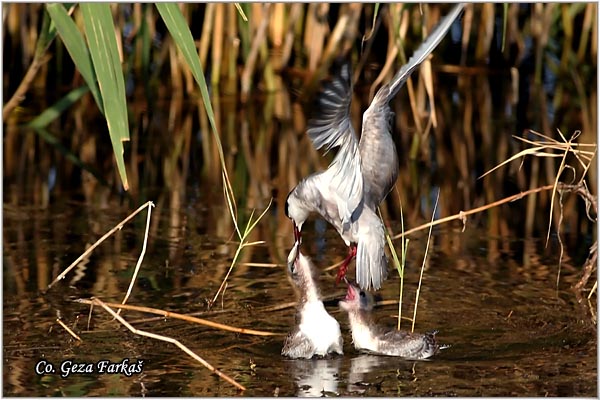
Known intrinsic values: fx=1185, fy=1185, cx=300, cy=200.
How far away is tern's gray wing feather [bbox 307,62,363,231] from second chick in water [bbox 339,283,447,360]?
489 millimetres

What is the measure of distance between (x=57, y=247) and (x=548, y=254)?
2454mm

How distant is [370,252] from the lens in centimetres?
474

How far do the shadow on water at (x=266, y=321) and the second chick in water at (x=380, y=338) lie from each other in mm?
43

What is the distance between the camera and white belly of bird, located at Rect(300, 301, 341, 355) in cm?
432

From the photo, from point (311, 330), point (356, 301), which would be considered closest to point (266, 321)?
point (356, 301)

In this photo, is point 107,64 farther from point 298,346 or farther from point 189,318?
point 298,346

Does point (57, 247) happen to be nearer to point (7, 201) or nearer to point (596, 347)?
point (7, 201)

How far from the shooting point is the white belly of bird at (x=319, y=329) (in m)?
4.32

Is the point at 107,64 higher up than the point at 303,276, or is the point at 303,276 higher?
the point at 107,64

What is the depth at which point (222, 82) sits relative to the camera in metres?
10.0

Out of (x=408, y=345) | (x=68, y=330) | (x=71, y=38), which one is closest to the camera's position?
(x=71, y=38)

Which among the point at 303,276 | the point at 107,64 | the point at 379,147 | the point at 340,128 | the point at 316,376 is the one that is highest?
the point at 107,64

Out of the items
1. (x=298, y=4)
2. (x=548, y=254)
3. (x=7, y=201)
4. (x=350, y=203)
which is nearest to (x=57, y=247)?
(x=7, y=201)

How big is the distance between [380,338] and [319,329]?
0.23 metres
